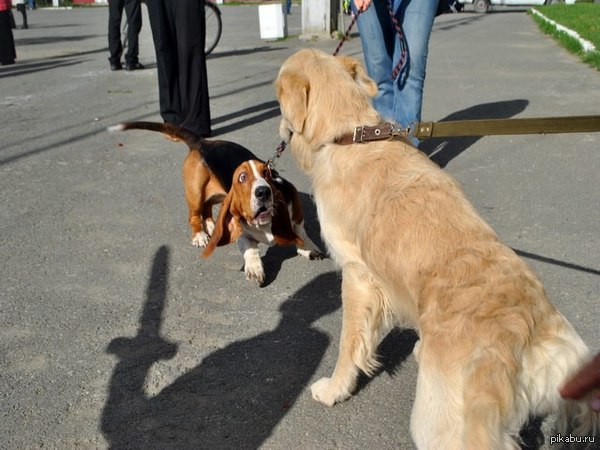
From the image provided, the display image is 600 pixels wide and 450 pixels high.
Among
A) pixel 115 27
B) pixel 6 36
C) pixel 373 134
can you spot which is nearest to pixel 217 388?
pixel 373 134

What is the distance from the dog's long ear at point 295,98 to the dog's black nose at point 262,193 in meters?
0.91

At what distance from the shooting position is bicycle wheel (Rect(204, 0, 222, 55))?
14.6 metres

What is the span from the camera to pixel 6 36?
13562mm

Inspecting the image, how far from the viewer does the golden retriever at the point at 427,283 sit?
1.99 m

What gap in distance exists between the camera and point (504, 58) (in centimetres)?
1319

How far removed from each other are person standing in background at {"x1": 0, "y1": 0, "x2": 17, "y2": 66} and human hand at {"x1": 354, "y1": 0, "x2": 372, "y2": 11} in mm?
10319

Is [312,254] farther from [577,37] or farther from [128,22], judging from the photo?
[577,37]

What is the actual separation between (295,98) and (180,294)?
1513 millimetres

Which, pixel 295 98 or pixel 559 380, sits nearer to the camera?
pixel 559 380

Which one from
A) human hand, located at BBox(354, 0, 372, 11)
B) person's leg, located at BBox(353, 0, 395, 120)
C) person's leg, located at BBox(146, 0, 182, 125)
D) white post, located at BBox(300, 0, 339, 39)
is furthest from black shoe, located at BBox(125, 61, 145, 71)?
human hand, located at BBox(354, 0, 372, 11)

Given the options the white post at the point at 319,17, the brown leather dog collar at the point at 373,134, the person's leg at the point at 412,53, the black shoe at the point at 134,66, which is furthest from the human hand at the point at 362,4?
the white post at the point at 319,17

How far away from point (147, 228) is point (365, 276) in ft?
8.42

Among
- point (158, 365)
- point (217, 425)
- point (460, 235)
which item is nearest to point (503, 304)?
point (460, 235)

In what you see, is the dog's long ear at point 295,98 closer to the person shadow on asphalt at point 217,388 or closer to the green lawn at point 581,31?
the person shadow on asphalt at point 217,388
